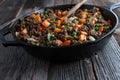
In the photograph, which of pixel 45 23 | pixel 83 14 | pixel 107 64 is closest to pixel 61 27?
pixel 45 23

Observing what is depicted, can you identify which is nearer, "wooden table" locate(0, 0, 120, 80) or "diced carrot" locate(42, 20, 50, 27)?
"wooden table" locate(0, 0, 120, 80)

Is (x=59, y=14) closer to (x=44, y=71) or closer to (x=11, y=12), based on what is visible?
(x=44, y=71)

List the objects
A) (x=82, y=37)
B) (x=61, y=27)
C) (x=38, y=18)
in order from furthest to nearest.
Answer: (x=38, y=18) < (x=61, y=27) < (x=82, y=37)

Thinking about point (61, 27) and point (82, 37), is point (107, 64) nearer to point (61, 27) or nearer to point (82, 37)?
point (82, 37)

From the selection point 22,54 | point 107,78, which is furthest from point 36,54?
point 107,78

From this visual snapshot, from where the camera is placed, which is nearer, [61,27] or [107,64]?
[107,64]

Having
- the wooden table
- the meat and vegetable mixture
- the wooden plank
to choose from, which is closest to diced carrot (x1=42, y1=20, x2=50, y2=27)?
the meat and vegetable mixture

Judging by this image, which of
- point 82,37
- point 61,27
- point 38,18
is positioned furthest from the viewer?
point 38,18

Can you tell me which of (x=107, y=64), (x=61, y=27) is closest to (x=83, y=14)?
(x=61, y=27)

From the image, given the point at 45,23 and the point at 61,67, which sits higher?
the point at 45,23

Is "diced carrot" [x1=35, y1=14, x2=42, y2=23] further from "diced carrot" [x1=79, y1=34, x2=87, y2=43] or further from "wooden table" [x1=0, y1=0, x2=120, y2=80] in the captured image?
"diced carrot" [x1=79, y1=34, x2=87, y2=43]

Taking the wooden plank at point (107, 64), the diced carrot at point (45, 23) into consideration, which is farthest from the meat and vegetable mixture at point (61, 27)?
the wooden plank at point (107, 64)
